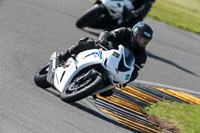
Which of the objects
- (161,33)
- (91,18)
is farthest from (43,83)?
(161,33)

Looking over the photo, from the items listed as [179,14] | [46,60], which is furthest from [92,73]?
[179,14]

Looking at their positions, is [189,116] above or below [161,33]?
above

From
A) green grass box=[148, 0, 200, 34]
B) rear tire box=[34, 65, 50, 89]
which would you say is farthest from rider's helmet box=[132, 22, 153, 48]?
green grass box=[148, 0, 200, 34]

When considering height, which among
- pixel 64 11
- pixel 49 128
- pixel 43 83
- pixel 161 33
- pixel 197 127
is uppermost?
pixel 49 128

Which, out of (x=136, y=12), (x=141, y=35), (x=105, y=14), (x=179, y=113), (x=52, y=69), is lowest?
(x=136, y=12)

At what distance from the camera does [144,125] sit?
26.5 ft

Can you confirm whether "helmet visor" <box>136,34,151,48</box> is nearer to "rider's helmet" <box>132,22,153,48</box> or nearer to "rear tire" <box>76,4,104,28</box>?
"rider's helmet" <box>132,22,153,48</box>

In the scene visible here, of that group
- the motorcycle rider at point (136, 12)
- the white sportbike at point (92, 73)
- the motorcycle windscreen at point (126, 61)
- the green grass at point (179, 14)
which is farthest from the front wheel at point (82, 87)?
the green grass at point (179, 14)

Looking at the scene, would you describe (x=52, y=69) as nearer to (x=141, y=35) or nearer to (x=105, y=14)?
(x=141, y=35)

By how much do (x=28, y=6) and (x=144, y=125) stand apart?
25.0ft

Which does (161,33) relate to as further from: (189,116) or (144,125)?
(144,125)

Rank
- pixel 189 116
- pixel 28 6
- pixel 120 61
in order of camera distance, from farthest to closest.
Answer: pixel 28 6, pixel 189 116, pixel 120 61

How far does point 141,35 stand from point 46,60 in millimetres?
3007

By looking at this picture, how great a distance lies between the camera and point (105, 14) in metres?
13.8
